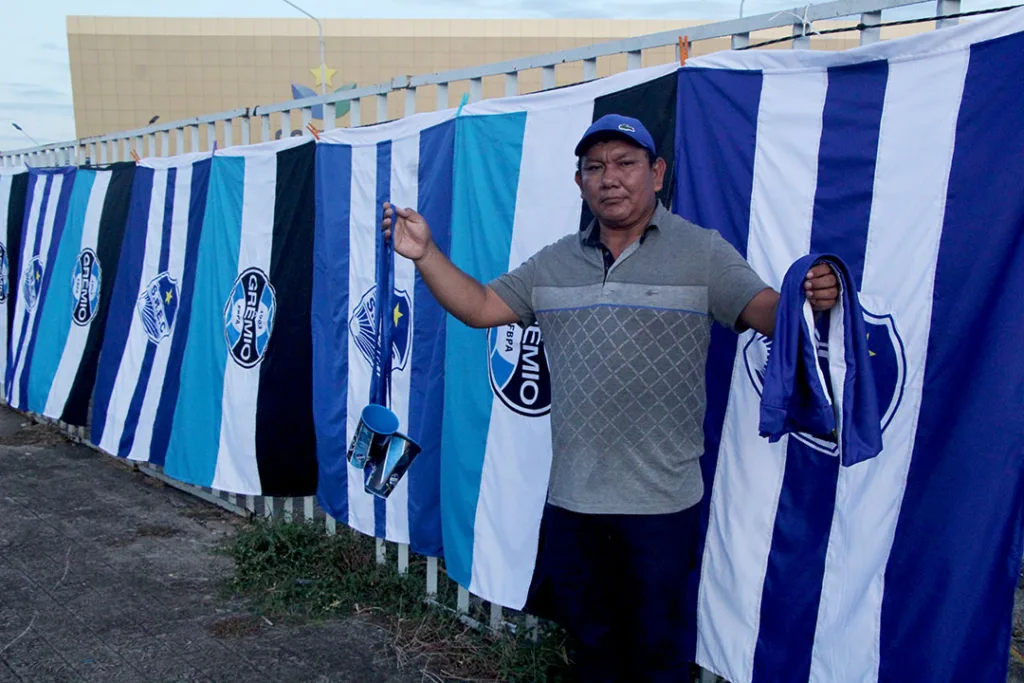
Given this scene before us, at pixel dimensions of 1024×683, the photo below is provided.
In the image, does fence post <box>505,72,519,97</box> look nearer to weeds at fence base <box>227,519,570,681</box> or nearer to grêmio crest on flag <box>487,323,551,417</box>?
grêmio crest on flag <box>487,323,551,417</box>

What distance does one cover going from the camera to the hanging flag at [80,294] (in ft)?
21.4

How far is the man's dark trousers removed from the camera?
2.63m

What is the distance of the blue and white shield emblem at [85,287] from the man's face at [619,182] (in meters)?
5.16

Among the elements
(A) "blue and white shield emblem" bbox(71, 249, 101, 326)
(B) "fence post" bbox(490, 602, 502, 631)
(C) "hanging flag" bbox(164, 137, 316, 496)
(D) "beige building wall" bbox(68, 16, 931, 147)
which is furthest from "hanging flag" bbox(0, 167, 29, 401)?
(D) "beige building wall" bbox(68, 16, 931, 147)

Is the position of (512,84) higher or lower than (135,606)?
higher

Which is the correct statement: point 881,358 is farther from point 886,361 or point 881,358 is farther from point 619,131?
point 619,131

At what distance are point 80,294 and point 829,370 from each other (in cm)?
622

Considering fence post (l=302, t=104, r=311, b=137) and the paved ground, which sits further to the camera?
fence post (l=302, t=104, r=311, b=137)

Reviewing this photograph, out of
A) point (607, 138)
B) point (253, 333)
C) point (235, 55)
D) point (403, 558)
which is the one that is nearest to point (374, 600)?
point (403, 558)

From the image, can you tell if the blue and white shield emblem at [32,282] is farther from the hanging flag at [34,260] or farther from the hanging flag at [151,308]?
the hanging flag at [151,308]

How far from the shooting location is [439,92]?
4090mm

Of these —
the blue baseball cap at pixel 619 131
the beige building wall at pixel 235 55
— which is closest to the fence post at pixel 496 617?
the blue baseball cap at pixel 619 131

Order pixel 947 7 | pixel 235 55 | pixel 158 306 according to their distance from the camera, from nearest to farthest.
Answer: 1. pixel 947 7
2. pixel 158 306
3. pixel 235 55

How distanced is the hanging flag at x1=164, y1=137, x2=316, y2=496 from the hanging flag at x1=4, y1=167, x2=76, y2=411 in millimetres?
2638
